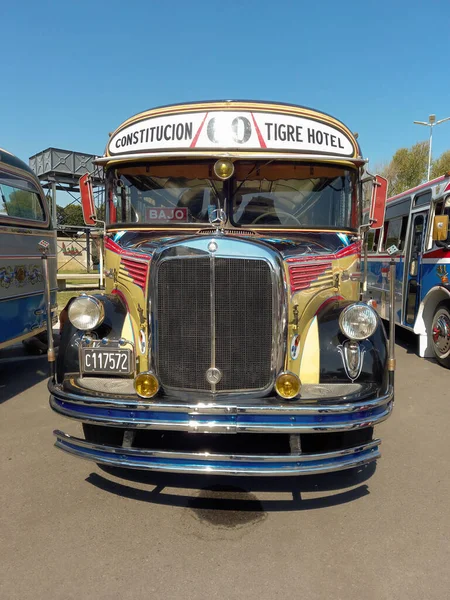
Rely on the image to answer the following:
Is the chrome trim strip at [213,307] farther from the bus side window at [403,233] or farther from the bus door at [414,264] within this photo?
the bus side window at [403,233]

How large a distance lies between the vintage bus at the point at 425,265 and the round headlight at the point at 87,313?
453 cm

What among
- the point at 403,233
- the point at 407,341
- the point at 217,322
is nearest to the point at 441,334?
the point at 407,341

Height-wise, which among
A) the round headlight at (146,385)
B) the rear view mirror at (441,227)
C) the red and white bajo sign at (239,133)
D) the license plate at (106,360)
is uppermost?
the red and white bajo sign at (239,133)

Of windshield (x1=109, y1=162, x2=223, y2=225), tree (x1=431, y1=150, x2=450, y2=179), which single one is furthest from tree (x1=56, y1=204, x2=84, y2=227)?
windshield (x1=109, y1=162, x2=223, y2=225)

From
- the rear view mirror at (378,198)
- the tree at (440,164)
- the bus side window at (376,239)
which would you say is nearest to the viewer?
the rear view mirror at (378,198)

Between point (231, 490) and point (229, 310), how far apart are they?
1.42 m

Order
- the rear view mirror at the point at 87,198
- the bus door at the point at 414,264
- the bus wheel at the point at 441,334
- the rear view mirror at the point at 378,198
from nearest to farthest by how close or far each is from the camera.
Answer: the rear view mirror at the point at 378,198 → the rear view mirror at the point at 87,198 → the bus wheel at the point at 441,334 → the bus door at the point at 414,264

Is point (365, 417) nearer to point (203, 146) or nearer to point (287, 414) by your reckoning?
point (287, 414)

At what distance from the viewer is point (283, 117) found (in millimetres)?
3777

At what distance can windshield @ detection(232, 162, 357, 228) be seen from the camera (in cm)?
385

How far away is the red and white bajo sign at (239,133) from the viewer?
146 inches

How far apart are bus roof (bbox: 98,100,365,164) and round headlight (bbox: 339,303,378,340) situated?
1.46 meters

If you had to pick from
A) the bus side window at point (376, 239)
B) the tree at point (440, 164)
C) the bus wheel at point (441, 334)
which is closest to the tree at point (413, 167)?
the tree at point (440, 164)

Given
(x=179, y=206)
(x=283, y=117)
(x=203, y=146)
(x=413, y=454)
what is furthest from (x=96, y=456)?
(x=283, y=117)
